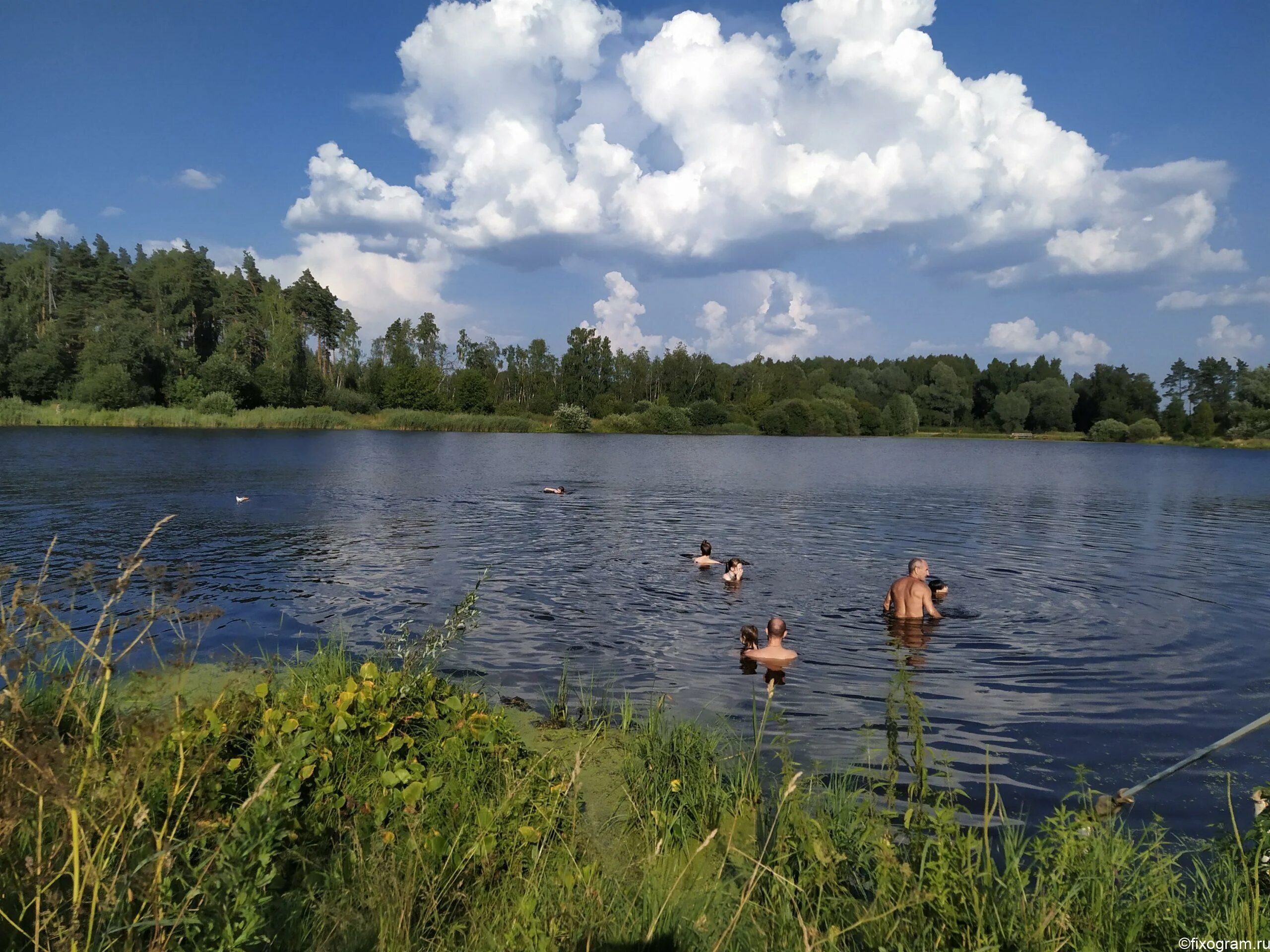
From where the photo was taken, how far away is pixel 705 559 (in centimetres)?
1933

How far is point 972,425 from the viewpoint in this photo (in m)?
158

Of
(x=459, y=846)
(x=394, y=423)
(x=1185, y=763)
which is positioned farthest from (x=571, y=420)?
(x=1185, y=763)

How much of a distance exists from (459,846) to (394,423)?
328 feet

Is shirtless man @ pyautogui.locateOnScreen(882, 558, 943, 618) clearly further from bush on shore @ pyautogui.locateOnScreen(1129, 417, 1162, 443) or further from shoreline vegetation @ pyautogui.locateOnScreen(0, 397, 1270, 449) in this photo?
bush on shore @ pyautogui.locateOnScreen(1129, 417, 1162, 443)

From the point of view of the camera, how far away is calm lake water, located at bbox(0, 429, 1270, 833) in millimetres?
9781

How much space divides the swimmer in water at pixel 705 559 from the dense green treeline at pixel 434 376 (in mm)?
78520

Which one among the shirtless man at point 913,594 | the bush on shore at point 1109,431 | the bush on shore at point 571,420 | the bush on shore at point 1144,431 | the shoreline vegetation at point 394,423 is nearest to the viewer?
the shirtless man at point 913,594

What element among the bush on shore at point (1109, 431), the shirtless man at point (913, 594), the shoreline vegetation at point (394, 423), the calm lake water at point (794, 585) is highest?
the bush on shore at point (1109, 431)

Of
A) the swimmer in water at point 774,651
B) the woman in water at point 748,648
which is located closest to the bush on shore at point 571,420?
the woman in water at point 748,648

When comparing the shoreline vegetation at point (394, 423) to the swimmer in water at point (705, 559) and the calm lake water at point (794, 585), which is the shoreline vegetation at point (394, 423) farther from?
the swimmer in water at point (705, 559)

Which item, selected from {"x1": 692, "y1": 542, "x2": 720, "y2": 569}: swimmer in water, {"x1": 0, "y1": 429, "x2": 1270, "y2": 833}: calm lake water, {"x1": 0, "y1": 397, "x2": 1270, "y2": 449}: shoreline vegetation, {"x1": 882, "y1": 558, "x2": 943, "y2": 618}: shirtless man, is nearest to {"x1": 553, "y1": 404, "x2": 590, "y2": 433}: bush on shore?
{"x1": 0, "y1": 397, "x2": 1270, "y2": 449}: shoreline vegetation

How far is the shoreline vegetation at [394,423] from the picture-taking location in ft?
254

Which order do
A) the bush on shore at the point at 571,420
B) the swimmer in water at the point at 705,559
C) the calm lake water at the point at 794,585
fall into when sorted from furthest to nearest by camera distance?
the bush on shore at the point at 571,420 → the swimmer in water at the point at 705,559 → the calm lake water at the point at 794,585

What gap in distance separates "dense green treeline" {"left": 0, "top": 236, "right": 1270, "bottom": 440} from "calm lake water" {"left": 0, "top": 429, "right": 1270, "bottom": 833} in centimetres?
5140
